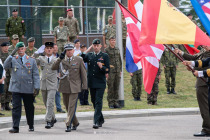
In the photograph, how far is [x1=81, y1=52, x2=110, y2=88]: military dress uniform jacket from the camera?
1446cm

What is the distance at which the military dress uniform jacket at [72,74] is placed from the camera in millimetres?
13773

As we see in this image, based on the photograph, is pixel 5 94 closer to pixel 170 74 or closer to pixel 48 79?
pixel 48 79

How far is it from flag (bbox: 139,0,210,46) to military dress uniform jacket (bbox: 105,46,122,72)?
6.68 metres

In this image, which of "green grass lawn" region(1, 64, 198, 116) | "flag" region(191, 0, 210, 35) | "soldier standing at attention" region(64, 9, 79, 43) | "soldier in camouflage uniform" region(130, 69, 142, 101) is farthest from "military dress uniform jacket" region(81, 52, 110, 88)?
"soldier standing at attention" region(64, 9, 79, 43)

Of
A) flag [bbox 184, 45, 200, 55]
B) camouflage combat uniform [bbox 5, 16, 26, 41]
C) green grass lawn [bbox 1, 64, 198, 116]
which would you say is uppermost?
camouflage combat uniform [bbox 5, 16, 26, 41]

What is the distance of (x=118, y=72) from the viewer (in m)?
18.9

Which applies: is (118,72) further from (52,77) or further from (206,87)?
(206,87)

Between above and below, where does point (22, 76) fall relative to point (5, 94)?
above

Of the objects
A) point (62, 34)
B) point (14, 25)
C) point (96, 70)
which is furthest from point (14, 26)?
point (96, 70)

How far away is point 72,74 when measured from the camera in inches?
546

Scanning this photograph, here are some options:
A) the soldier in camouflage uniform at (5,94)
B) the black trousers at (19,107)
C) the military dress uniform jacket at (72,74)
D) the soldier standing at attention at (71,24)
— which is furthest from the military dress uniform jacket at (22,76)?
the soldier standing at attention at (71,24)

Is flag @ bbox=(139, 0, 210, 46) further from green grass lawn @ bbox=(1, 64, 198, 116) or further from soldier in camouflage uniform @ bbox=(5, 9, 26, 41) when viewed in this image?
soldier in camouflage uniform @ bbox=(5, 9, 26, 41)

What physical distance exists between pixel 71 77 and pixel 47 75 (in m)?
1.01

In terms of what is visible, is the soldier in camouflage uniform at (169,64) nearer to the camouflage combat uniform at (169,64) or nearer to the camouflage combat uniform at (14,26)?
the camouflage combat uniform at (169,64)
